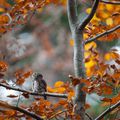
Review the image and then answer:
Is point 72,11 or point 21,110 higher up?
point 72,11

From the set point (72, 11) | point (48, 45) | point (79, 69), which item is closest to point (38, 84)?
point (79, 69)

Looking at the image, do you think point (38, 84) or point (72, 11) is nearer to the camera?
point (72, 11)

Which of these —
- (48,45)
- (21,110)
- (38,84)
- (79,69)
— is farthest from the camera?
(48,45)

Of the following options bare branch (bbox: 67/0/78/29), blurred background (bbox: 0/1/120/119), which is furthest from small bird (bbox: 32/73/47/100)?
blurred background (bbox: 0/1/120/119)

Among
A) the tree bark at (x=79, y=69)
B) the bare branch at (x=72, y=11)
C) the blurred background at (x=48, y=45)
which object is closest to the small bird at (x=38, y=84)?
the tree bark at (x=79, y=69)

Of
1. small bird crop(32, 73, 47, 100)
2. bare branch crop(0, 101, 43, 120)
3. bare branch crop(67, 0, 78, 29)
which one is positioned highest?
bare branch crop(67, 0, 78, 29)

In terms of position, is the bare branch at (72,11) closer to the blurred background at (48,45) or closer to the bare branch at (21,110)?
the bare branch at (21,110)

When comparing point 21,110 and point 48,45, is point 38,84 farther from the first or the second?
point 48,45

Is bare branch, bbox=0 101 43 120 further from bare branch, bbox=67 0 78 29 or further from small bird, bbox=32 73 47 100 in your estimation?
bare branch, bbox=67 0 78 29

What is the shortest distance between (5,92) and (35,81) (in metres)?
0.29

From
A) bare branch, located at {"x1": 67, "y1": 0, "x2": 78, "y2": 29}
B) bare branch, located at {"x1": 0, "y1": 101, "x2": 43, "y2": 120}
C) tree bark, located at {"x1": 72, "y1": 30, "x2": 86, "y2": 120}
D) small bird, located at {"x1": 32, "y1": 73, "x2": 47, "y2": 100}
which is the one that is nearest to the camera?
bare branch, located at {"x1": 0, "y1": 101, "x2": 43, "y2": 120}

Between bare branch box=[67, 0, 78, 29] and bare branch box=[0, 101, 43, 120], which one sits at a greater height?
bare branch box=[67, 0, 78, 29]

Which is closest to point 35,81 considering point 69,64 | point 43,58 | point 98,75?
point 98,75

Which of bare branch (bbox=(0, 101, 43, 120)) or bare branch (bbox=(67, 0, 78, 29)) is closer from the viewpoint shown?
bare branch (bbox=(0, 101, 43, 120))
